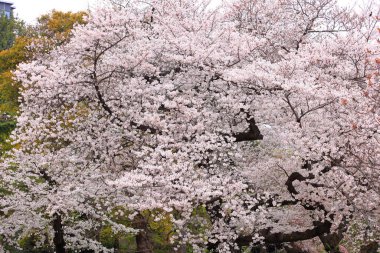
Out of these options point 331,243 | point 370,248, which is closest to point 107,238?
point 331,243

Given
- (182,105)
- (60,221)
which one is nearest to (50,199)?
(60,221)

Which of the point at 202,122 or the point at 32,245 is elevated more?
the point at 202,122

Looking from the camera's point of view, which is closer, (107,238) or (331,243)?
(331,243)

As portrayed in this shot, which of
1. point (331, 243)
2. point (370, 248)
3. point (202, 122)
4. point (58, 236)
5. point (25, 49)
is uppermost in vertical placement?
point (25, 49)

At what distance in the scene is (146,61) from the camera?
10867 mm

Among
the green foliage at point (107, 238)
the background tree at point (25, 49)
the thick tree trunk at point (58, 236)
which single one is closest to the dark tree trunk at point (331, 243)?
the green foliage at point (107, 238)

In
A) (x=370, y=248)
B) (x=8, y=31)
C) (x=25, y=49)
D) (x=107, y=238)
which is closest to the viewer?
(x=107, y=238)

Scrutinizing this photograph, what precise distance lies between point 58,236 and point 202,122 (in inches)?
218

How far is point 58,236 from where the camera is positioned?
13.3 metres

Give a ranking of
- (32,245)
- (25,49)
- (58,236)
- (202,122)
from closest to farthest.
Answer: (202,122) → (58,236) → (32,245) → (25,49)

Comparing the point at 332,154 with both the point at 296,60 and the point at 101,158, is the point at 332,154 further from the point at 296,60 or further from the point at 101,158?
the point at 101,158

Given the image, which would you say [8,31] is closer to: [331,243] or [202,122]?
[331,243]

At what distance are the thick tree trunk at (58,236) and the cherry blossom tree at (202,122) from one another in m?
0.41

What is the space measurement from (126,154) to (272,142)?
10.9 feet
